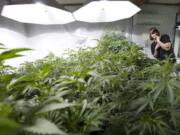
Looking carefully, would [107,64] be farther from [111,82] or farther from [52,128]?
[52,128]

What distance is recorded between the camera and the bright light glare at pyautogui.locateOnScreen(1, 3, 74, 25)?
2.33 metres

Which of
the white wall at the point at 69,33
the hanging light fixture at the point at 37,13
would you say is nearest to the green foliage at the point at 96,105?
the hanging light fixture at the point at 37,13

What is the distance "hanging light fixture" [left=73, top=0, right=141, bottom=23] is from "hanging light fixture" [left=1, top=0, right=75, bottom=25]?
0.16 meters

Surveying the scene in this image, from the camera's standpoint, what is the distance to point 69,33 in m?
4.53

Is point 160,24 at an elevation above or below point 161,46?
above

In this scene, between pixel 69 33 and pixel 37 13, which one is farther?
pixel 69 33

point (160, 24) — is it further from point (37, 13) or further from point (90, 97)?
point (90, 97)

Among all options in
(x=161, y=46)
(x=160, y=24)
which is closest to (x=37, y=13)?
(x=161, y=46)

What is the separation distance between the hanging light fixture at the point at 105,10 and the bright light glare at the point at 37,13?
16 centimetres

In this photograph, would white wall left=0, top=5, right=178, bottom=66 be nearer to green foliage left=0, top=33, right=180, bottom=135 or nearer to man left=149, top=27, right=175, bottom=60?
man left=149, top=27, right=175, bottom=60

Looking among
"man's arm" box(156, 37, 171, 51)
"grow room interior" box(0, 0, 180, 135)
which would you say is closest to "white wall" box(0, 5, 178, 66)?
"man's arm" box(156, 37, 171, 51)

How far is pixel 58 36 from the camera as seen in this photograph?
4.48 metres

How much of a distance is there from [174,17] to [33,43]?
292 centimetres

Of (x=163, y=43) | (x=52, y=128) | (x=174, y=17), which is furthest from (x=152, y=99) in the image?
(x=174, y=17)
